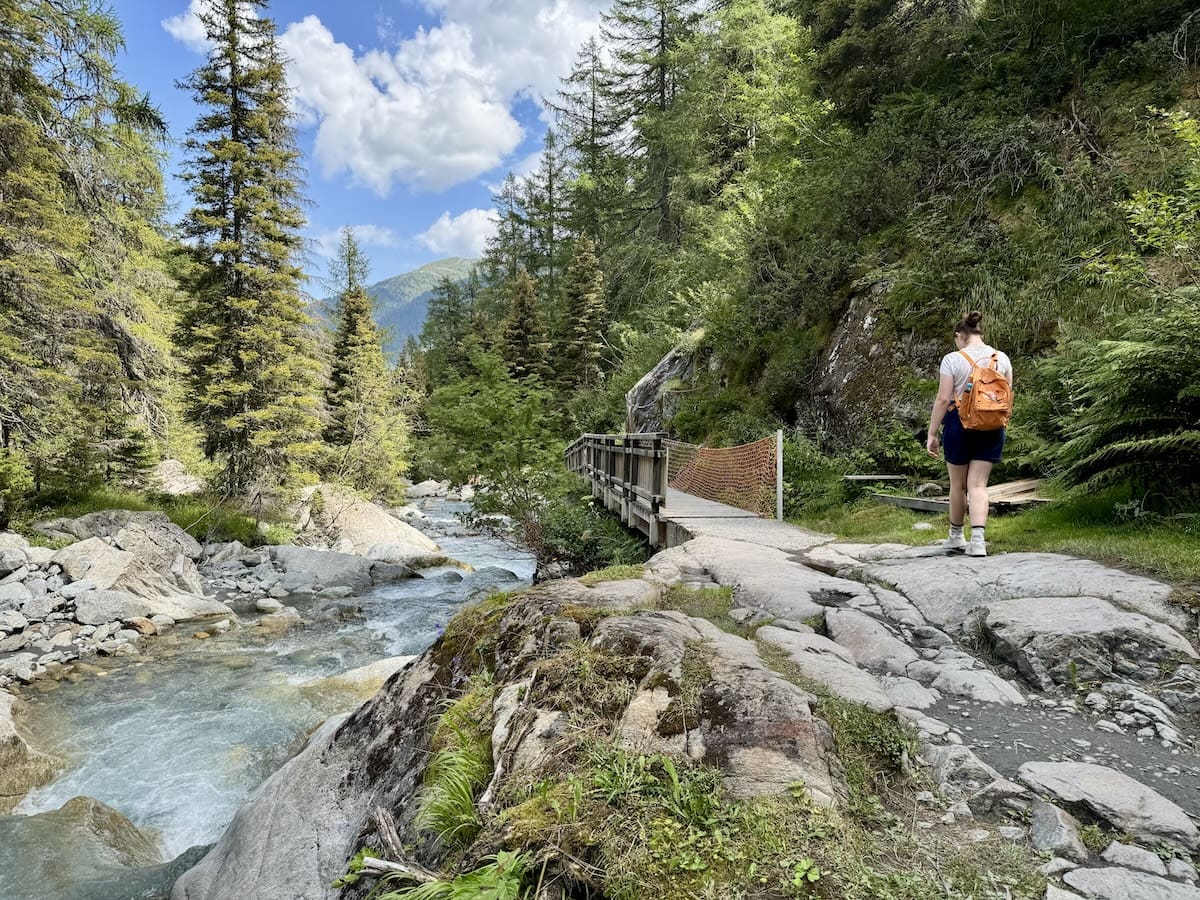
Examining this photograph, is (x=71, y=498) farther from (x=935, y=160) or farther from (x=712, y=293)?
(x=935, y=160)

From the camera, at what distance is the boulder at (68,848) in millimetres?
4379

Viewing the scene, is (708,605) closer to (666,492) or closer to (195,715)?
(666,492)

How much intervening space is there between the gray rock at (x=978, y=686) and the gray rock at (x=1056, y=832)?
39.4 inches

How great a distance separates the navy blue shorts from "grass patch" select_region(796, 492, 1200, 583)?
0.80 metres

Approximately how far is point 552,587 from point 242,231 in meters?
16.8

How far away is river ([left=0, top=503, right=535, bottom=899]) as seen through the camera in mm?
5633

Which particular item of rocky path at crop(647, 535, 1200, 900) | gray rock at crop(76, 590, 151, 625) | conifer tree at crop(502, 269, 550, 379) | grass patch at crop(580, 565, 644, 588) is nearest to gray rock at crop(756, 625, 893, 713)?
rocky path at crop(647, 535, 1200, 900)

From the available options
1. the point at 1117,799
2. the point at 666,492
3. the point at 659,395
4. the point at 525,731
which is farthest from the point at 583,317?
the point at 1117,799

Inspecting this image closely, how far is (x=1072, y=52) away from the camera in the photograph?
967cm

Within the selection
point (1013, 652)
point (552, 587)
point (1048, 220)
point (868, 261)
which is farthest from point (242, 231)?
point (1013, 652)

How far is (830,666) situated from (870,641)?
2.32ft

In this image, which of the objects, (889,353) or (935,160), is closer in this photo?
(889,353)

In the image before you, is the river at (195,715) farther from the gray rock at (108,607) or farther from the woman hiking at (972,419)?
the woman hiking at (972,419)

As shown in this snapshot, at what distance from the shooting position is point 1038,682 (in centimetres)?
301
